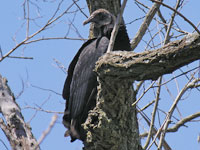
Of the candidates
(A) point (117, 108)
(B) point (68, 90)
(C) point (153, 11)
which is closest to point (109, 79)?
(A) point (117, 108)

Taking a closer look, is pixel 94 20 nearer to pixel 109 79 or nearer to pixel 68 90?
pixel 68 90

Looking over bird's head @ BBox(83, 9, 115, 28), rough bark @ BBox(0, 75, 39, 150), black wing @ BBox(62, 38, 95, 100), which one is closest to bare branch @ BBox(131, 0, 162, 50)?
bird's head @ BBox(83, 9, 115, 28)

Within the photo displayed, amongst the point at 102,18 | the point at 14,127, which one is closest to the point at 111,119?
the point at 14,127

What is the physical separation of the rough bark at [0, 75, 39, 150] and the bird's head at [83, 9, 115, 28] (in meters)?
1.68

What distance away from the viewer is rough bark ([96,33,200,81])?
2.57 metres

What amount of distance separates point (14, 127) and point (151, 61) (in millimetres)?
1282

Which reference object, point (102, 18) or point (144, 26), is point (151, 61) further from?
point (144, 26)

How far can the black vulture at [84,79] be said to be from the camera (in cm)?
375

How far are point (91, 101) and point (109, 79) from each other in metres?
0.84

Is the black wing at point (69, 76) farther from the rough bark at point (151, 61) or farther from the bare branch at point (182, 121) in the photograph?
the bare branch at point (182, 121)

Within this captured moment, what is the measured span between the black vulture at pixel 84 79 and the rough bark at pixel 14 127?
1.93 feet

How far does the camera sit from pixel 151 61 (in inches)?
106

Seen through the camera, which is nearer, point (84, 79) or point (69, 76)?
point (84, 79)

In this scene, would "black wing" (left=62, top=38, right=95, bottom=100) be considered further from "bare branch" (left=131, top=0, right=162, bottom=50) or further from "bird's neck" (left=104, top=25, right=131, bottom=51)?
"bare branch" (left=131, top=0, right=162, bottom=50)
